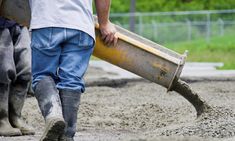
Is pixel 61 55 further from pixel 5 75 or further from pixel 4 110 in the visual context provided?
pixel 4 110

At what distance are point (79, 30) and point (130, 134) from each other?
200 cm

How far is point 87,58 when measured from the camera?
6.61m

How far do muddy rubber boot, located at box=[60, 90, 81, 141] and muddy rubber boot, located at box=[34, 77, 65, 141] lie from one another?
7 centimetres

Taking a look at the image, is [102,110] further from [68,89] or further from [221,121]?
[68,89]

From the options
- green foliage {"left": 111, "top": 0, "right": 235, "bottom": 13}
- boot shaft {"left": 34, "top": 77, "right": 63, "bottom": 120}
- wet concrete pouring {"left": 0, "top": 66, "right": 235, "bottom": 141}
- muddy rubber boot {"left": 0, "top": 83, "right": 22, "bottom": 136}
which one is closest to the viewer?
boot shaft {"left": 34, "top": 77, "right": 63, "bottom": 120}

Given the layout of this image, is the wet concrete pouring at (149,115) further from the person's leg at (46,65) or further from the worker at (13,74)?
the person's leg at (46,65)

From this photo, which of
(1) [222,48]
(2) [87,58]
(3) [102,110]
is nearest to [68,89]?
(2) [87,58]

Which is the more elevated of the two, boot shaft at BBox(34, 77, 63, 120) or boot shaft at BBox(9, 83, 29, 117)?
boot shaft at BBox(34, 77, 63, 120)

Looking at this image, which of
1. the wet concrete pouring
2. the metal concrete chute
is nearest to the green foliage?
the wet concrete pouring

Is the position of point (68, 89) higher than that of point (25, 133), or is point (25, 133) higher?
point (68, 89)

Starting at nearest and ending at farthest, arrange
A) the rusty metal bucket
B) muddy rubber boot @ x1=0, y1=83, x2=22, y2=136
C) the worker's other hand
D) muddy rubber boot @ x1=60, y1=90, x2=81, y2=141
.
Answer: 1. muddy rubber boot @ x1=60, y1=90, x2=81, y2=141
2. the worker's other hand
3. the rusty metal bucket
4. muddy rubber boot @ x1=0, y1=83, x2=22, y2=136

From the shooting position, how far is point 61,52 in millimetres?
6531

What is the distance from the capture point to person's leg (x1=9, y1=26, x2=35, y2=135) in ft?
27.4

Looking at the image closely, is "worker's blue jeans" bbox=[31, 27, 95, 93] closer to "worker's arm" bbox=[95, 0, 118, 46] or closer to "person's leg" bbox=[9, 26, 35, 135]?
"worker's arm" bbox=[95, 0, 118, 46]
